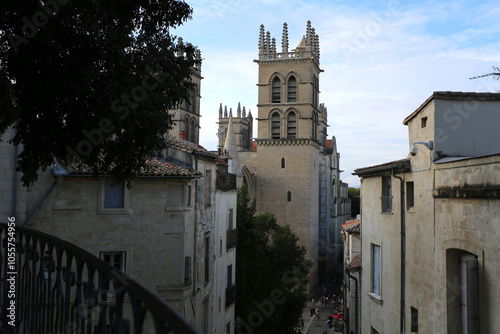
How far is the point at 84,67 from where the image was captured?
7230mm

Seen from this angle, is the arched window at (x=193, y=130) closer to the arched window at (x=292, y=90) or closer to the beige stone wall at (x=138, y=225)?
the arched window at (x=292, y=90)

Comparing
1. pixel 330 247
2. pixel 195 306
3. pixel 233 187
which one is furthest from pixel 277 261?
pixel 330 247

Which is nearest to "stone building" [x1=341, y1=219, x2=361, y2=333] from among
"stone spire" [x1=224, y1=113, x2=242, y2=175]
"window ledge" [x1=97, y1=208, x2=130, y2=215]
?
"window ledge" [x1=97, y1=208, x2=130, y2=215]

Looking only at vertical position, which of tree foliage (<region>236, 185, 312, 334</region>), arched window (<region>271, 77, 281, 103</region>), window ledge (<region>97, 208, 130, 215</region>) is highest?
arched window (<region>271, 77, 281, 103</region>)

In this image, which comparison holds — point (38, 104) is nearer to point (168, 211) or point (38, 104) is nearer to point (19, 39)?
point (19, 39)

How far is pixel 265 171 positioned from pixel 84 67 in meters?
47.5

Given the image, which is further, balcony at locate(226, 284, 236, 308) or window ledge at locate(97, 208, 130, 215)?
balcony at locate(226, 284, 236, 308)

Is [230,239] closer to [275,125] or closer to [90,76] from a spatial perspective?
[90,76]

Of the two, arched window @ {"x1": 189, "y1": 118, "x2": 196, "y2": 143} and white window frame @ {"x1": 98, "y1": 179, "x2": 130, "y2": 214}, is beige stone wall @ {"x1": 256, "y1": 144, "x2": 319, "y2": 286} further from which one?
white window frame @ {"x1": 98, "y1": 179, "x2": 130, "y2": 214}

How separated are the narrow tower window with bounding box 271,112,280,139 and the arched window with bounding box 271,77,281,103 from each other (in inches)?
66.2

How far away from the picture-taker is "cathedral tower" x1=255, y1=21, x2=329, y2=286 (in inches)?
2110

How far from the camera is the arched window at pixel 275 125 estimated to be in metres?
54.9

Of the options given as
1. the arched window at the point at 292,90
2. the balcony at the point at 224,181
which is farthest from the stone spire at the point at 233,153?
the balcony at the point at 224,181

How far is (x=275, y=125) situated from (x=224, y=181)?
3428cm
